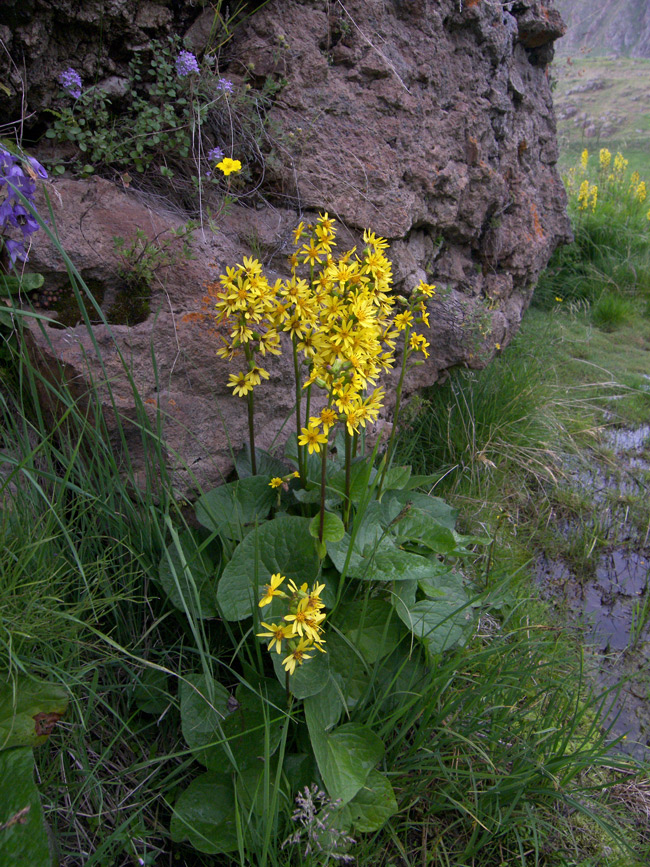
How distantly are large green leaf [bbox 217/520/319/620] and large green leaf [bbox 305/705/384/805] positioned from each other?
32 cm

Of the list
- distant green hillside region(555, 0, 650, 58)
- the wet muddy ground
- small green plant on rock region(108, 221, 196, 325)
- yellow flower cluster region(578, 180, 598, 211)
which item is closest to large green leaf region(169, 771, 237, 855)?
the wet muddy ground

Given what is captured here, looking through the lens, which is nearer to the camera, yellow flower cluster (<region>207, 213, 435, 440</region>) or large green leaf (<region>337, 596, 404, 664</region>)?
yellow flower cluster (<region>207, 213, 435, 440</region>)

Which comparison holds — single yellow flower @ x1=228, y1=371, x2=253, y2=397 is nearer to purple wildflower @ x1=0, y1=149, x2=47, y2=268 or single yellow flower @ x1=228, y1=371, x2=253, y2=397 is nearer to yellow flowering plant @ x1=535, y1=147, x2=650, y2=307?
purple wildflower @ x1=0, y1=149, x2=47, y2=268

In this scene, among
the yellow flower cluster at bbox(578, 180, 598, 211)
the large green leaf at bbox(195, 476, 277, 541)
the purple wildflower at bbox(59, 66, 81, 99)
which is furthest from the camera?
the yellow flower cluster at bbox(578, 180, 598, 211)

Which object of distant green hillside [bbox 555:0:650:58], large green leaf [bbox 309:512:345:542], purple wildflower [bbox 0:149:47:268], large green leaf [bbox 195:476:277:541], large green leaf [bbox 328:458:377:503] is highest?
distant green hillside [bbox 555:0:650:58]

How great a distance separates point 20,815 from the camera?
0.98 meters

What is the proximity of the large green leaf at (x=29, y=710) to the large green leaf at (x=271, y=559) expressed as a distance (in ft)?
1.41

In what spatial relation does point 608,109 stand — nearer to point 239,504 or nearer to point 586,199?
point 586,199

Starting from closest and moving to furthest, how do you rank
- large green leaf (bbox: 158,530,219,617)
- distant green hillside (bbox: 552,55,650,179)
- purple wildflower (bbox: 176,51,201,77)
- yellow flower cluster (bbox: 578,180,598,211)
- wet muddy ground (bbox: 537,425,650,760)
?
1. large green leaf (bbox: 158,530,219,617)
2. purple wildflower (bbox: 176,51,201,77)
3. wet muddy ground (bbox: 537,425,650,760)
4. yellow flower cluster (bbox: 578,180,598,211)
5. distant green hillside (bbox: 552,55,650,179)

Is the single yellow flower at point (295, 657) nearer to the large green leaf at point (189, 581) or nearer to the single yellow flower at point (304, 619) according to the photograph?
the single yellow flower at point (304, 619)

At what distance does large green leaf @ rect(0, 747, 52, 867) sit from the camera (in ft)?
3.26

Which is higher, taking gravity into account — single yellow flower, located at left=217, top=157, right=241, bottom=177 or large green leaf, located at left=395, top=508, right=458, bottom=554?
single yellow flower, located at left=217, top=157, right=241, bottom=177

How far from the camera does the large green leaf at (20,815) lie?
100 cm

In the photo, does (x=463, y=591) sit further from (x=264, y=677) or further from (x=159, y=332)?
(x=159, y=332)
